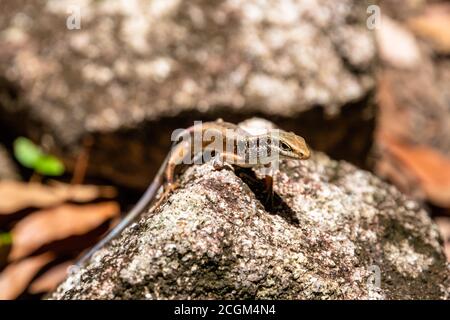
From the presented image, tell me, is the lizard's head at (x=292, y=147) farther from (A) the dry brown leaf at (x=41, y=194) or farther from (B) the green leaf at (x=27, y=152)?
(B) the green leaf at (x=27, y=152)

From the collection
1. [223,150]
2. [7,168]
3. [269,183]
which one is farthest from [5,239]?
[269,183]

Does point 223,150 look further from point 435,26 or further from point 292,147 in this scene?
point 435,26

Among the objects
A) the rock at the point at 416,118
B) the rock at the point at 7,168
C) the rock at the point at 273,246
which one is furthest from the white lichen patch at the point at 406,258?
the rock at the point at 7,168

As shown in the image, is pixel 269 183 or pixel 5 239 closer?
pixel 269 183

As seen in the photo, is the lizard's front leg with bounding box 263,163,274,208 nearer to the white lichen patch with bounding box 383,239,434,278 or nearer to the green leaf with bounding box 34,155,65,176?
the white lichen patch with bounding box 383,239,434,278

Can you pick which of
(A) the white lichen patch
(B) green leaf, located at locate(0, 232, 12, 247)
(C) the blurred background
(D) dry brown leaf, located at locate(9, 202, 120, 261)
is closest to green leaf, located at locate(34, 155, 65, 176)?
(C) the blurred background
